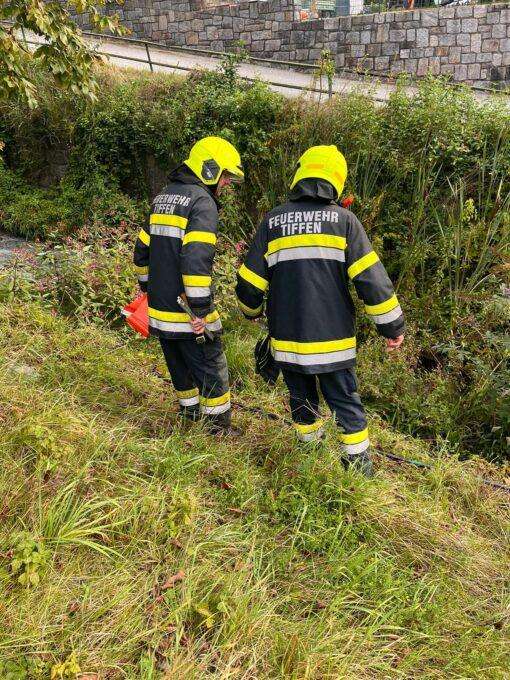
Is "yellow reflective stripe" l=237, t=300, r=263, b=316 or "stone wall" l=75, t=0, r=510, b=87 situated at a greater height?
"stone wall" l=75, t=0, r=510, b=87

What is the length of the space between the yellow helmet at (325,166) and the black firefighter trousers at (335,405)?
44.2 inches

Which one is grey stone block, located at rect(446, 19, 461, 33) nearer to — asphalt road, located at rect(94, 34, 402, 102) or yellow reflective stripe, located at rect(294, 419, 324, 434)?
asphalt road, located at rect(94, 34, 402, 102)

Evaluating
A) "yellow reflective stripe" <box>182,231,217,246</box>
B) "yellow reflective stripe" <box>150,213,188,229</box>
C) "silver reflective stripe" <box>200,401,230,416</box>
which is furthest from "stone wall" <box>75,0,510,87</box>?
"silver reflective stripe" <box>200,401,230,416</box>

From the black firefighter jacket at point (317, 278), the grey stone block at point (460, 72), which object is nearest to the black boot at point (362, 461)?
the black firefighter jacket at point (317, 278)

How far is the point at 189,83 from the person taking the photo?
314 inches

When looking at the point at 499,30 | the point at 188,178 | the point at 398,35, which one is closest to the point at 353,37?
the point at 398,35

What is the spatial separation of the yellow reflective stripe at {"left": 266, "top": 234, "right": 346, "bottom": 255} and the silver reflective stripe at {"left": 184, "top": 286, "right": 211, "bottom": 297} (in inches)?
20.7

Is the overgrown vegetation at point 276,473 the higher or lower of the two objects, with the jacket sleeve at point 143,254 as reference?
lower

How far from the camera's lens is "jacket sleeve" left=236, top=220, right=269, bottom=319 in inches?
127

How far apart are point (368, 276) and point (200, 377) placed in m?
1.35

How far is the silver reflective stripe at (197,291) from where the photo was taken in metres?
3.27

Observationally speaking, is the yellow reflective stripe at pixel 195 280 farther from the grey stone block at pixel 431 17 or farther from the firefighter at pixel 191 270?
the grey stone block at pixel 431 17

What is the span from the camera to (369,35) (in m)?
11.5

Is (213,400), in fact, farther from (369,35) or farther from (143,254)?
(369,35)
